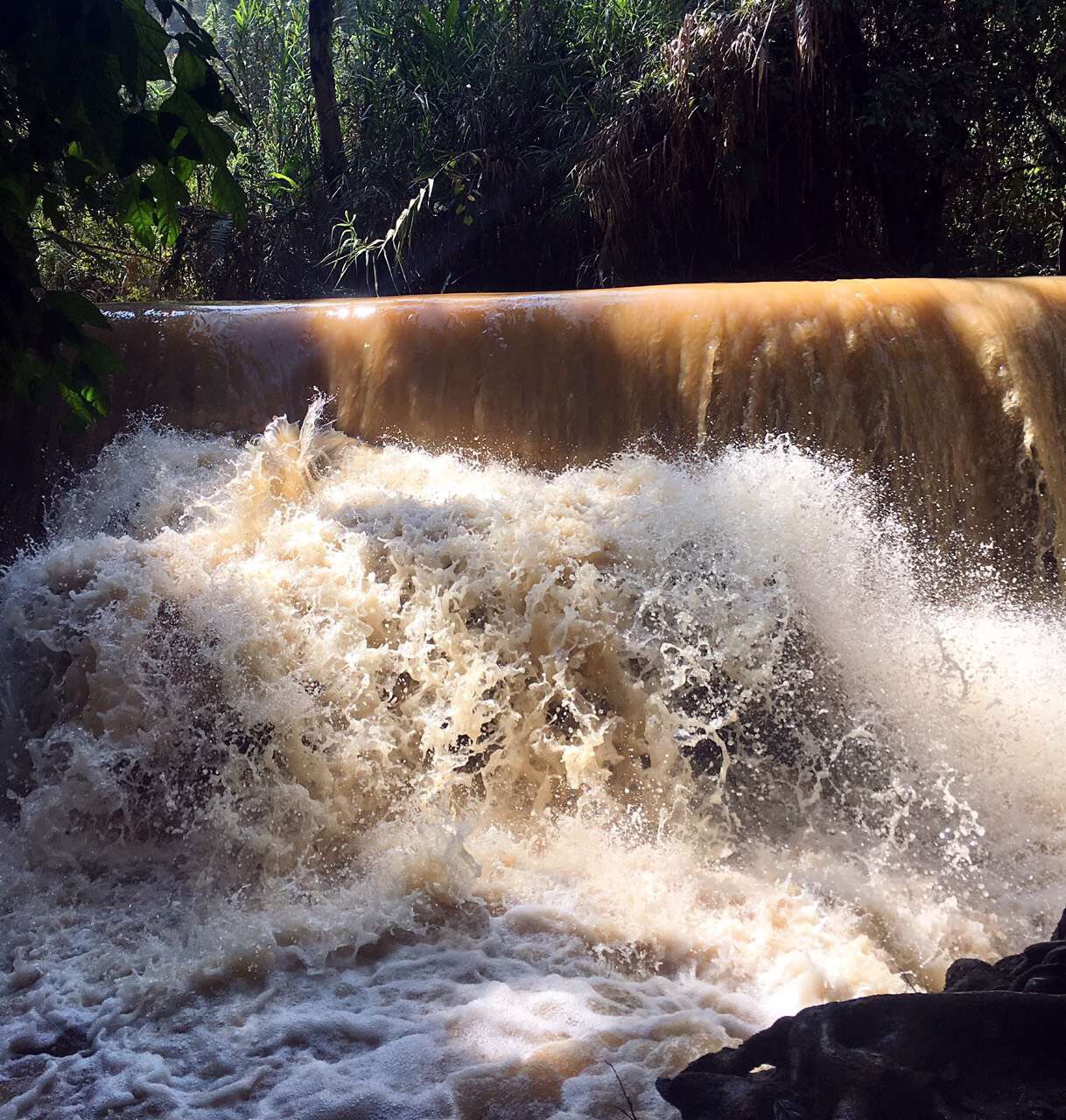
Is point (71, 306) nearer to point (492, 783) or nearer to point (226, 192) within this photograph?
point (226, 192)

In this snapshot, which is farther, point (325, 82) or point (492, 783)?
point (325, 82)

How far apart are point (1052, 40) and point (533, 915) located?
7.42 m

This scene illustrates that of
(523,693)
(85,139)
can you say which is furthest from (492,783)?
(85,139)

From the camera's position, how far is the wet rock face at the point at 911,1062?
178cm

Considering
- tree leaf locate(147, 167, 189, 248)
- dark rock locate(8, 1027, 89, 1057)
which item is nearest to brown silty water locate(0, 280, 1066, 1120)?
dark rock locate(8, 1027, 89, 1057)

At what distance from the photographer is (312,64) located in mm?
9477

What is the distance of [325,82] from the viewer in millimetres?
9422

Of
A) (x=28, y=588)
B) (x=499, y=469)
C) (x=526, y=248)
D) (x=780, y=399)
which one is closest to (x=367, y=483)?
(x=499, y=469)

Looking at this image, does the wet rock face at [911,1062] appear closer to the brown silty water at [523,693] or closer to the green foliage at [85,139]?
the brown silty water at [523,693]

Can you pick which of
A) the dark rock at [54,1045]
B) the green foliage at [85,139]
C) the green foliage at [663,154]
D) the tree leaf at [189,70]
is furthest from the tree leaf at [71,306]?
the green foliage at [663,154]

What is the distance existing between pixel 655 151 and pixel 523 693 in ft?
16.7

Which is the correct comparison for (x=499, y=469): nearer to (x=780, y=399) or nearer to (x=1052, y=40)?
(x=780, y=399)

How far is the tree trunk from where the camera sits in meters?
9.38

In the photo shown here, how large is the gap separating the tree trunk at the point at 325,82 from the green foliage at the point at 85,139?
8.27 m
